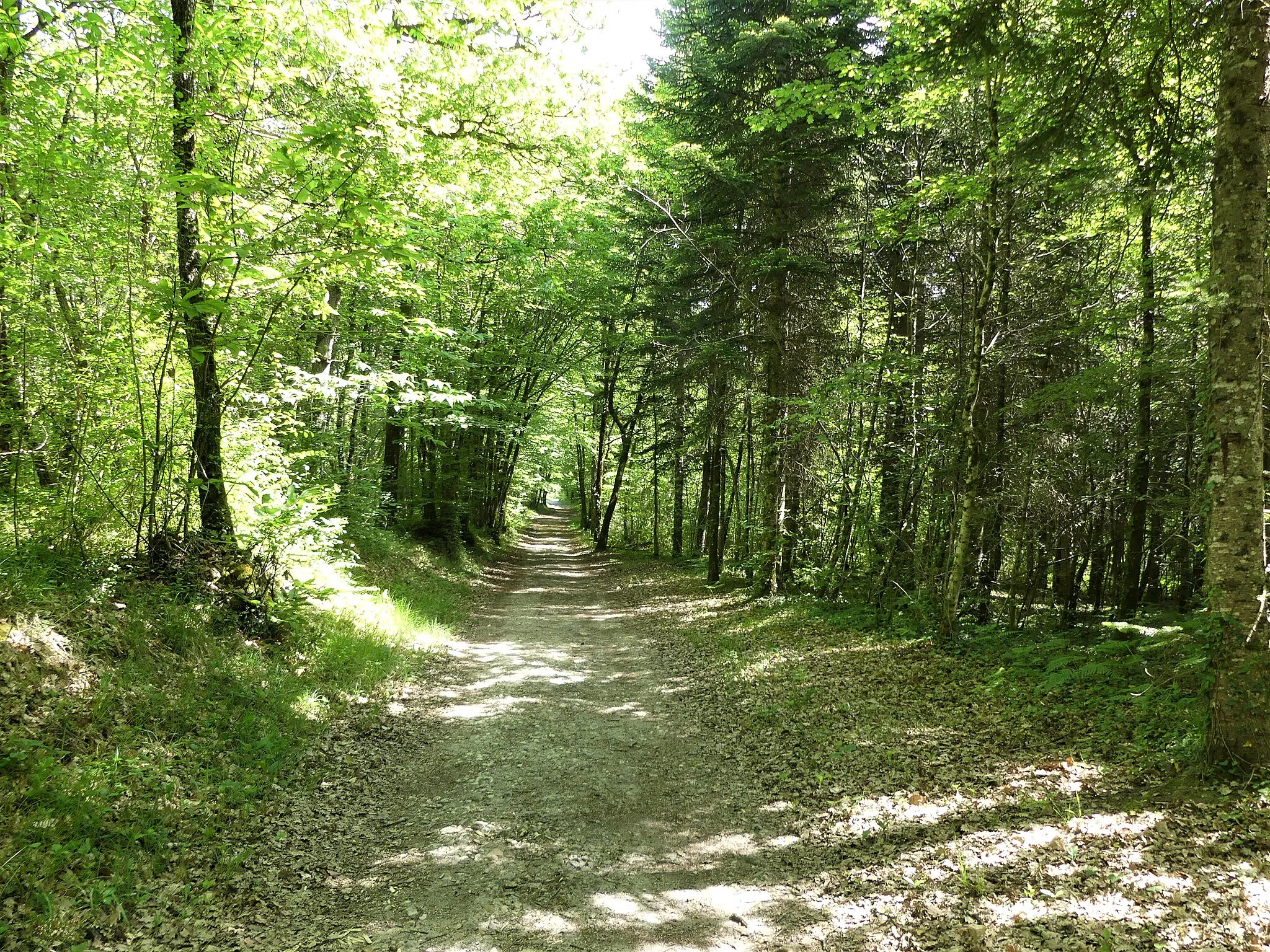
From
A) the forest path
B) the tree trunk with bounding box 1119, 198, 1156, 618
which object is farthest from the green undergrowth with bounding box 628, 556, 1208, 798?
the tree trunk with bounding box 1119, 198, 1156, 618

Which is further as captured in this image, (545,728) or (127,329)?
(545,728)

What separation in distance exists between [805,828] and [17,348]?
8564mm

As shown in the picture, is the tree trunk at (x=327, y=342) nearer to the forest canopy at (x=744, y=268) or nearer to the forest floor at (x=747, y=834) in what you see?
the forest canopy at (x=744, y=268)

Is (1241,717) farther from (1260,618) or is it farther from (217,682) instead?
(217,682)

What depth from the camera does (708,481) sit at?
20.0 m

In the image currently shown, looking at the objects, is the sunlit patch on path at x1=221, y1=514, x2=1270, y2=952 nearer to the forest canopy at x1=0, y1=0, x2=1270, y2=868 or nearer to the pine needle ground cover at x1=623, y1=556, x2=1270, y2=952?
the pine needle ground cover at x1=623, y1=556, x2=1270, y2=952

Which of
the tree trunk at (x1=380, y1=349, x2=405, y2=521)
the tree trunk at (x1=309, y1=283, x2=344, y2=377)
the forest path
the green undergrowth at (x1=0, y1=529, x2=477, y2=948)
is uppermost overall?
the tree trunk at (x1=309, y1=283, x2=344, y2=377)

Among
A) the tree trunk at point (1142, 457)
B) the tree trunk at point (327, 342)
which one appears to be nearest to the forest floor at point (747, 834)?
the tree trunk at point (1142, 457)

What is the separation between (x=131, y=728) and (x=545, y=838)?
347 centimetres

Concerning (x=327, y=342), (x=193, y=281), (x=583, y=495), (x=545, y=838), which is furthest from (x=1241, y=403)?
(x=583, y=495)

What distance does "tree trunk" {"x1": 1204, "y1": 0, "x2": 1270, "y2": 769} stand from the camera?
13.7ft

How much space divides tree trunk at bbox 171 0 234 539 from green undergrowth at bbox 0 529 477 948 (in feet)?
4.53

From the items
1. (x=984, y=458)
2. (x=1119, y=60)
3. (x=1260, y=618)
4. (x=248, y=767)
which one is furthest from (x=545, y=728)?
(x=1119, y=60)

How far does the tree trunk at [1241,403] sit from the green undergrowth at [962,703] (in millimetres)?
274
